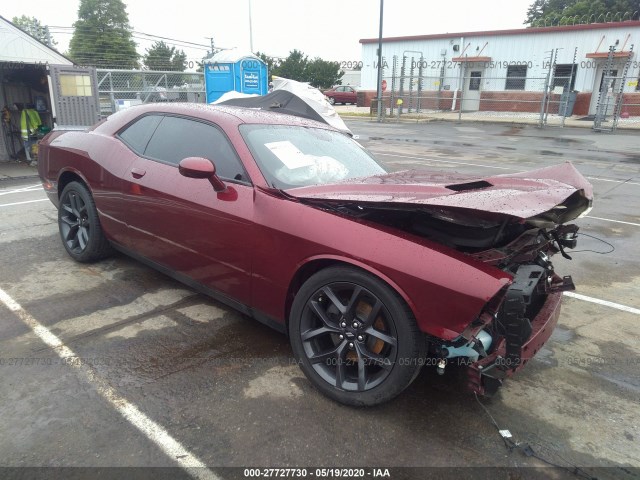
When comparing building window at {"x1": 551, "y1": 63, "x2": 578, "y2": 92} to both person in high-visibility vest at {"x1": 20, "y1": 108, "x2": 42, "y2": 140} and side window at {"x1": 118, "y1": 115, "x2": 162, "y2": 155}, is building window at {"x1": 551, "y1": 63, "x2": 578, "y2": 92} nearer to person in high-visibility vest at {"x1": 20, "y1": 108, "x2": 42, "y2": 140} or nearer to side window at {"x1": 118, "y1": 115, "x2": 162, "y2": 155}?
person in high-visibility vest at {"x1": 20, "y1": 108, "x2": 42, "y2": 140}

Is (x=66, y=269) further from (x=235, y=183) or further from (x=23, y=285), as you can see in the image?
(x=235, y=183)

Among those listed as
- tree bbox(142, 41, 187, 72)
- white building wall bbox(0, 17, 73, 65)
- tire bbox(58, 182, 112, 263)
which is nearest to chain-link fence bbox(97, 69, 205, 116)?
white building wall bbox(0, 17, 73, 65)

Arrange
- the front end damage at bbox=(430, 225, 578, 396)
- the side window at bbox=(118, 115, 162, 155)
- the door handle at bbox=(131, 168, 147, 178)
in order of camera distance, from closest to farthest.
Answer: the front end damage at bbox=(430, 225, 578, 396) → the door handle at bbox=(131, 168, 147, 178) → the side window at bbox=(118, 115, 162, 155)

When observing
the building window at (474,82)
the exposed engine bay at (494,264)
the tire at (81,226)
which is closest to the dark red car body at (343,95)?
the building window at (474,82)

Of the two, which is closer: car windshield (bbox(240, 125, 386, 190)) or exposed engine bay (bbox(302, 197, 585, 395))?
exposed engine bay (bbox(302, 197, 585, 395))

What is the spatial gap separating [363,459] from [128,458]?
3.64 ft

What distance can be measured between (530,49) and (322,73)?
27209mm

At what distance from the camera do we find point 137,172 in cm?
378

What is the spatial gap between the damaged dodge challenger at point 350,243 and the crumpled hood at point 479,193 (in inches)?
0.5

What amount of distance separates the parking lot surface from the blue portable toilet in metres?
10.8

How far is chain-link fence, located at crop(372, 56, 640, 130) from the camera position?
24516mm

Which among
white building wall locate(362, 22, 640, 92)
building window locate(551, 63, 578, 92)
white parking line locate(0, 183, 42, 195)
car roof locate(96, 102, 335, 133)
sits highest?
white building wall locate(362, 22, 640, 92)

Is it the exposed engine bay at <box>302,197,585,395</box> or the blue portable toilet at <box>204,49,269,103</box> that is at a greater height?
the blue portable toilet at <box>204,49,269,103</box>

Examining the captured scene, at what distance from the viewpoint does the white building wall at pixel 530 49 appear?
2470cm
